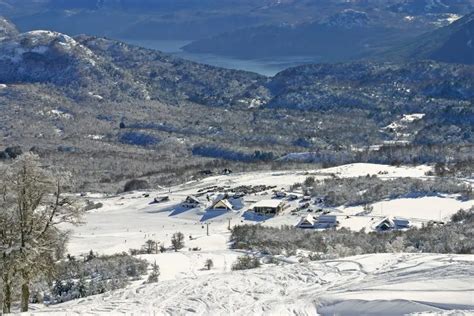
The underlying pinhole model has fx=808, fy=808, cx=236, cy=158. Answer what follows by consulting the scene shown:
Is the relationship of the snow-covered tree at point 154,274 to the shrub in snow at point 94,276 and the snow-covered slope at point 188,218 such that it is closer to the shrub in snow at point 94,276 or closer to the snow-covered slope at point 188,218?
the shrub in snow at point 94,276

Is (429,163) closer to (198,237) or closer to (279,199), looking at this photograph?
(279,199)

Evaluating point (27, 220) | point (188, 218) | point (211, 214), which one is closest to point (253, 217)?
point (211, 214)

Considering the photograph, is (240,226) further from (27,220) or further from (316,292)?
(27,220)

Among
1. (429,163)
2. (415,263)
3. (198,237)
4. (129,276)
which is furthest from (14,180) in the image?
(429,163)

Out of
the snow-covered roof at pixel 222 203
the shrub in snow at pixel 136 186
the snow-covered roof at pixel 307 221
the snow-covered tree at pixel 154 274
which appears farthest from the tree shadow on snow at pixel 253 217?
the shrub in snow at pixel 136 186

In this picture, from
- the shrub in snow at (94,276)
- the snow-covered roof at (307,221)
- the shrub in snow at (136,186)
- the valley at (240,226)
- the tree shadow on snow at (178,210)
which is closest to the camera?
the valley at (240,226)

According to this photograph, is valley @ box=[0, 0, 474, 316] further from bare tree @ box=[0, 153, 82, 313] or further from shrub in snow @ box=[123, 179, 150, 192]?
shrub in snow @ box=[123, 179, 150, 192]
